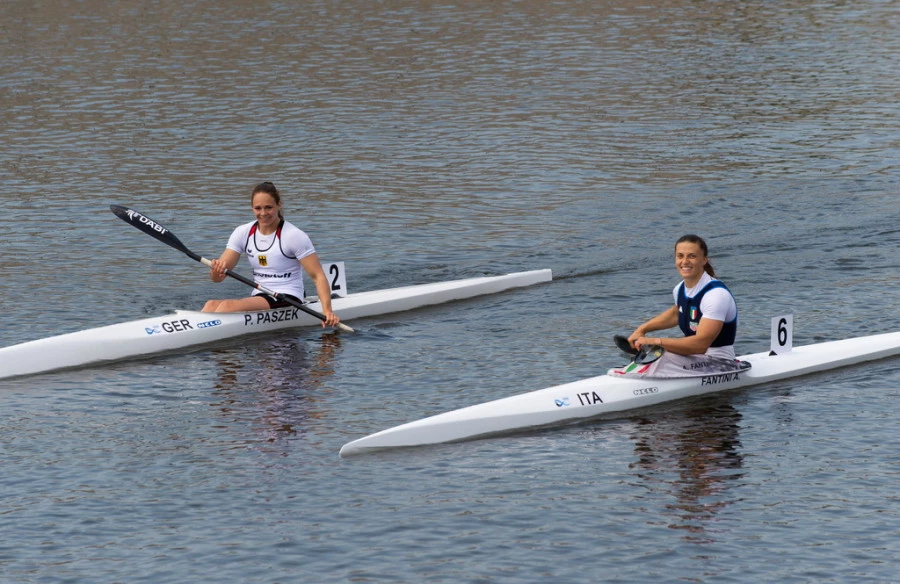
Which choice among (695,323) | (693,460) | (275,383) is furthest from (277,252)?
(693,460)

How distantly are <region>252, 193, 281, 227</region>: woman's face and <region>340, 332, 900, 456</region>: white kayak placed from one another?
4295 millimetres

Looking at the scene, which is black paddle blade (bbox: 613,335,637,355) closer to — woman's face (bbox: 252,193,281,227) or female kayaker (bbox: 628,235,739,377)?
female kayaker (bbox: 628,235,739,377)

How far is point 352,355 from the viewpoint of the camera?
15.9m

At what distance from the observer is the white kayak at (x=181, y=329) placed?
1524 centimetres

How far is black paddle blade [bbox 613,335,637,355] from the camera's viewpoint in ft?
41.8

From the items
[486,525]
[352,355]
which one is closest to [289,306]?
[352,355]

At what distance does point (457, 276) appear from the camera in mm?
19406

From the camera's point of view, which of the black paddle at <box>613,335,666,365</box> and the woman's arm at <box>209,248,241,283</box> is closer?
the black paddle at <box>613,335,666,365</box>

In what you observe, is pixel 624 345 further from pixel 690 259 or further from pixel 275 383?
pixel 275 383

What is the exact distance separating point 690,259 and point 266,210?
17.8 ft

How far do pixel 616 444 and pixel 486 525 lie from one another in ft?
7.54

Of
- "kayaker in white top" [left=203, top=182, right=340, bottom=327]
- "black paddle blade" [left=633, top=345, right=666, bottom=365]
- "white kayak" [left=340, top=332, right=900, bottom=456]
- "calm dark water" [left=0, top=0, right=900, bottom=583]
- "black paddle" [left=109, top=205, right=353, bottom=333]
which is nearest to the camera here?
"calm dark water" [left=0, top=0, right=900, bottom=583]

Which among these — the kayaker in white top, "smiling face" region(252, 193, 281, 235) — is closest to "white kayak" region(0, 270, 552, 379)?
the kayaker in white top

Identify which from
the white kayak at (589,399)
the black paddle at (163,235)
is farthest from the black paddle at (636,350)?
the black paddle at (163,235)
